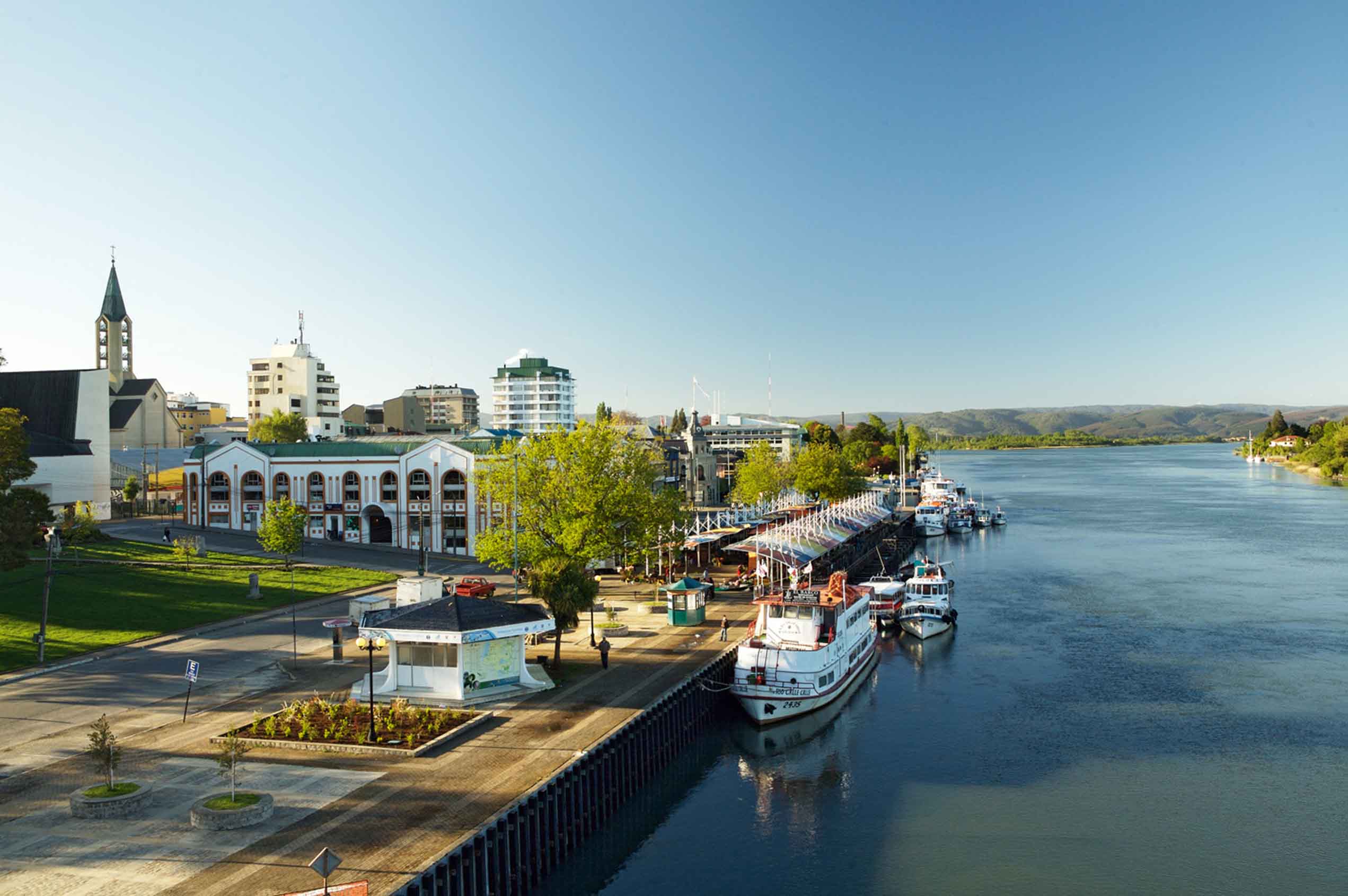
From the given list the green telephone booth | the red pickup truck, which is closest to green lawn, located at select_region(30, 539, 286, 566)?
the red pickup truck

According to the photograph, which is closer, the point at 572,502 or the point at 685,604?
the point at 685,604

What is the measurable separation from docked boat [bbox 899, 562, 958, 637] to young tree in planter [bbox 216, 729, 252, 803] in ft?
140

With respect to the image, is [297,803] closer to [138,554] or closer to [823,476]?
[138,554]

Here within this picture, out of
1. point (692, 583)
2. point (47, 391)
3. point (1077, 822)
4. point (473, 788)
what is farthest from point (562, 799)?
point (47, 391)

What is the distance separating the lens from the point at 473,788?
27.3m

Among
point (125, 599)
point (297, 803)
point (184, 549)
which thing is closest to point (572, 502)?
point (125, 599)

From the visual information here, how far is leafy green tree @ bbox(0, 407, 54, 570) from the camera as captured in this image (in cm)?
4766

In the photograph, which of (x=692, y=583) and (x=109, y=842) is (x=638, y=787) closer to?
(x=109, y=842)

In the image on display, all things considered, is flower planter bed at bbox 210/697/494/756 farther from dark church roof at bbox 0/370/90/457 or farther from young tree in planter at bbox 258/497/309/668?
dark church roof at bbox 0/370/90/457

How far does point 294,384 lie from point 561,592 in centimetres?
16533

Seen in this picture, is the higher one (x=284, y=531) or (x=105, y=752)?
(x=284, y=531)

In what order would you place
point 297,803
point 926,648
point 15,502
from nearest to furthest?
point 297,803, point 15,502, point 926,648

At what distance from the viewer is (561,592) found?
42.7 meters

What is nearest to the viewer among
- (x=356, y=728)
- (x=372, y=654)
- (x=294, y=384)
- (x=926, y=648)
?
(x=356, y=728)
